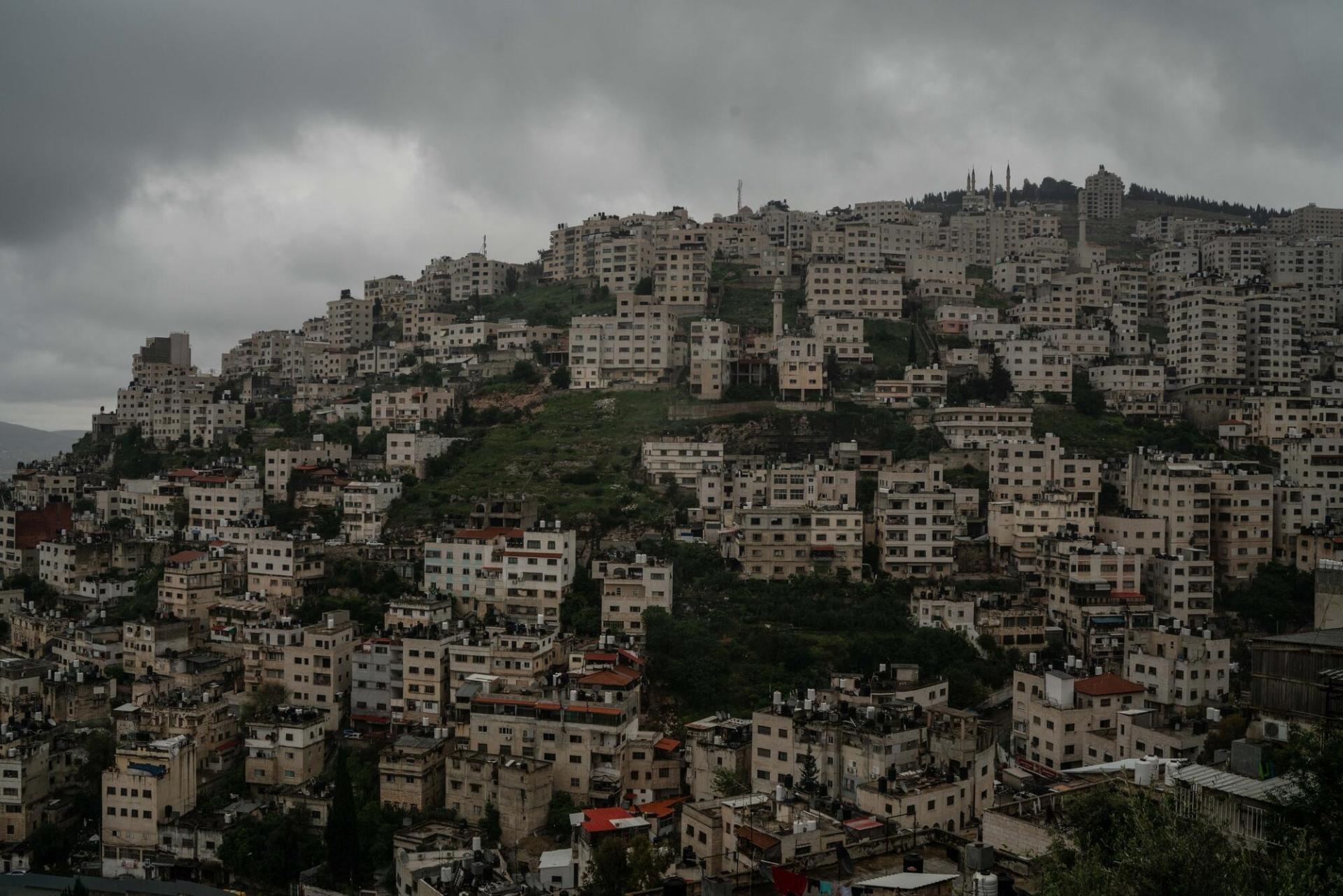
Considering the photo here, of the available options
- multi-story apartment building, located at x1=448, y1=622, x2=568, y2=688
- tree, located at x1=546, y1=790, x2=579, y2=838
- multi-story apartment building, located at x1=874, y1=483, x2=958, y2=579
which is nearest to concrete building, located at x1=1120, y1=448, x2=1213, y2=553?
multi-story apartment building, located at x1=874, y1=483, x2=958, y2=579

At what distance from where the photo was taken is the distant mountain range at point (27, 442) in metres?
149

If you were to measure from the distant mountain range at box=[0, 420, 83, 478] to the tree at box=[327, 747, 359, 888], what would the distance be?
131278mm

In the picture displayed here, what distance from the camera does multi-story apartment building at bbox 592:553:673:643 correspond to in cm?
3678

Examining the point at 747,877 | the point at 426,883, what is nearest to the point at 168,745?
the point at 426,883

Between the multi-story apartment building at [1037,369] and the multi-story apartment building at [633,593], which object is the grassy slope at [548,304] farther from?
the multi-story apartment building at [633,593]

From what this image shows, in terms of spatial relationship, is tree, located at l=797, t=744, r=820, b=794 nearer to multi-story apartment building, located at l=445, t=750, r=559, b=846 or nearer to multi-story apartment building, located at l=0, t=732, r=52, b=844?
multi-story apartment building, located at l=445, t=750, r=559, b=846

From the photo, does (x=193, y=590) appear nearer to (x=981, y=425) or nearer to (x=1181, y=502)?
(x=981, y=425)

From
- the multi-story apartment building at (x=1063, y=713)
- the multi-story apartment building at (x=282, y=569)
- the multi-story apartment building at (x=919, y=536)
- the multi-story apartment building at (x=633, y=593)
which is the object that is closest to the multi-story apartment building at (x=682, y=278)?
the multi-story apartment building at (x=919, y=536)

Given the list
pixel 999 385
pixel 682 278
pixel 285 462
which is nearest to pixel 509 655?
pixel 285 462

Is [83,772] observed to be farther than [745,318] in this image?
No

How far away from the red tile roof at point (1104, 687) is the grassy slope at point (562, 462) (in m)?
19.0

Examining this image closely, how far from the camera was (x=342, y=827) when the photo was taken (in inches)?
1049

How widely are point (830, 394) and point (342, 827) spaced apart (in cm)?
3301

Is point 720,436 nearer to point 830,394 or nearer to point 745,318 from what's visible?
point 830,394
